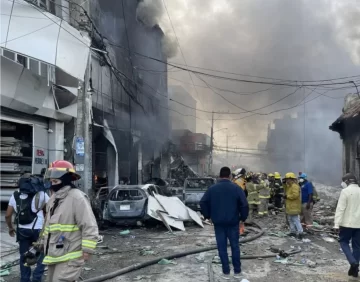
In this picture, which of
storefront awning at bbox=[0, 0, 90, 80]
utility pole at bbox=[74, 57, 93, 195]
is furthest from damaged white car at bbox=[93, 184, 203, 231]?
storefront awning at bbox=[0, 0, 90, 80]

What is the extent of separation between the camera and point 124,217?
10484 millimetres

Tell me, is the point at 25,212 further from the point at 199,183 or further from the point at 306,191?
the point at 199,183

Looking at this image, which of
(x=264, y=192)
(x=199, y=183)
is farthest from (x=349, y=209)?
(x=199, y=183)

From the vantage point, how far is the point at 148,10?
25.1m

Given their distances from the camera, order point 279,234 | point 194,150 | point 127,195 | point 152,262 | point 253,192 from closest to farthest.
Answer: point 152,262 → point 279,234 → point 127,195 → point 253,192 → point 194,150

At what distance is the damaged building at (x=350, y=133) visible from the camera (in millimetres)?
15078

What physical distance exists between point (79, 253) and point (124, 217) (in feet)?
23.9

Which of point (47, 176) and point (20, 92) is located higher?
point (20, 92)

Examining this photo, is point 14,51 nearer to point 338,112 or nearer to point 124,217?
point 124,217

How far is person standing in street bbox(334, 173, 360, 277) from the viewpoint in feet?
18.1

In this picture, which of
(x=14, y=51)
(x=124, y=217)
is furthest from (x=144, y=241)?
(x=14, y=51)

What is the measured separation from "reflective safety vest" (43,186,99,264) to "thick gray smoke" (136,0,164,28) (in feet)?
76.1

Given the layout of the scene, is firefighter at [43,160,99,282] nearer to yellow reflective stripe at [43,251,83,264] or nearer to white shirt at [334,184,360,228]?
yellow reflective stripe at [43,251,83,264]

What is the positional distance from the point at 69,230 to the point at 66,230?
0.08 ft
